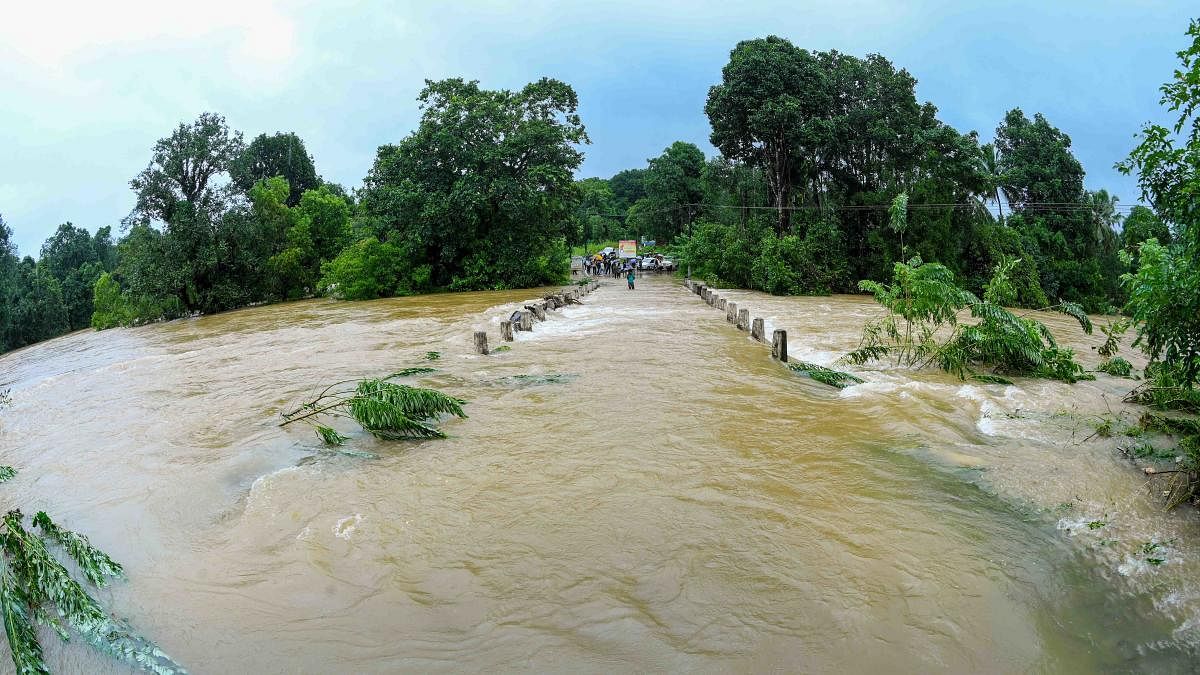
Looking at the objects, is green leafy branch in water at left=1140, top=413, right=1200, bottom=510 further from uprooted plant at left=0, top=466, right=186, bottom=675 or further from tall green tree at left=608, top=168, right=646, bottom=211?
tall green tree at left=608, top=168, right=646, bottom=211

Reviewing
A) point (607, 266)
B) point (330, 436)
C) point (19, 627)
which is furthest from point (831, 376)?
point (607, 266)

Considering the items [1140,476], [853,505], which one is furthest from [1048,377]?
[853,505]

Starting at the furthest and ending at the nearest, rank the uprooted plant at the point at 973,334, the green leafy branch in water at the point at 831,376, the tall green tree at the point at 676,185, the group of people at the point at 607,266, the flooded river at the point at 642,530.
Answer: the tall green tree at the point at 676,185 → the group of people at the point at 607,266 → the green leafy branch in water at the point at 831,376 → the uprooted plant at the point at 973,334 → the flooded river at the point at 642,530

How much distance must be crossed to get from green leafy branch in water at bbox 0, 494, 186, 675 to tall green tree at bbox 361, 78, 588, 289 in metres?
29.3

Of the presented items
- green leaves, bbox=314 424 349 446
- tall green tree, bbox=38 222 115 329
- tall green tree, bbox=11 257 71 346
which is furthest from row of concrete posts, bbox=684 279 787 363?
tall green tree, bbox=38 222 115 329

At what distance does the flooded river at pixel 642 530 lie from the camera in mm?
3963

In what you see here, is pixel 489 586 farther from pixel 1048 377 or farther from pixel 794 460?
pixel 1048 377

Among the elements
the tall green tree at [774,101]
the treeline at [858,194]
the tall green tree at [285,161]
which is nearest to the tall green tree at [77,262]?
the tall green tree at [285,161]

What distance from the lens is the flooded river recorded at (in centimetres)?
396

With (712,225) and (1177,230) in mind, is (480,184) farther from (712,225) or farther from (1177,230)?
(1177,230)

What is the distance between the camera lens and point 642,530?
5367 mm

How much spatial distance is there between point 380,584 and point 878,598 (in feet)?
11.1

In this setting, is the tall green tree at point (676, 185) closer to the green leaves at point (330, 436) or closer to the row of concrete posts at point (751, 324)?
the row of concrete posts at point (751, 324)

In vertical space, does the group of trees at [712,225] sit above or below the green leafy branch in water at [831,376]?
above
